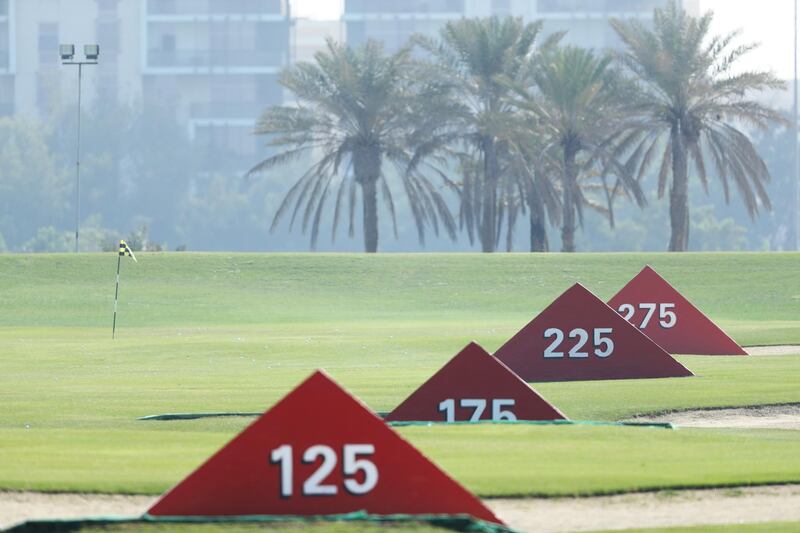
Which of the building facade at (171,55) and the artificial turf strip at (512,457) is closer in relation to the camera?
the artificial turf strip at (512,457)

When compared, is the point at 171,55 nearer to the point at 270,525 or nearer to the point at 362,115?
the point at 362,115

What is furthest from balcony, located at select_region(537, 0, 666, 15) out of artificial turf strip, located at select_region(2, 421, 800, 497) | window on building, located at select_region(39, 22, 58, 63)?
artificial turf strip, located at select_region(2, 421, 800, 497)

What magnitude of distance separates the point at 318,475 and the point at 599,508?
2.44 meters

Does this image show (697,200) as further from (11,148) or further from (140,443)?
(140,443)

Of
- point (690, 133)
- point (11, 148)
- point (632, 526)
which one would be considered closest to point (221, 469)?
point (632, 526)

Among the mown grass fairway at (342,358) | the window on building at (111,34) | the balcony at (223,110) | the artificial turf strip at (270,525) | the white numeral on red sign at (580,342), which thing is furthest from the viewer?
the balcony at (223,110)

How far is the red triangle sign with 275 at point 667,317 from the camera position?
2714 cm

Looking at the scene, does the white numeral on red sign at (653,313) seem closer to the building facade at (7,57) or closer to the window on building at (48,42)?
the building facade at (7,57)

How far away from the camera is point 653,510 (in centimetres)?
1199

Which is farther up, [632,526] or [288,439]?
[288,439]

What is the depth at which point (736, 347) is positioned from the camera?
1133 inches

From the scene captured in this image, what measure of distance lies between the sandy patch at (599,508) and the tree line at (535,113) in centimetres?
4456

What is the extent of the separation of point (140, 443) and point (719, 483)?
5.38 meters

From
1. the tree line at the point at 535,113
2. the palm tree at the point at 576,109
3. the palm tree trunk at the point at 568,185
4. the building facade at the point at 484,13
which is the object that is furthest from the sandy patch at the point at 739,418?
the building facade at the point at 484,13
